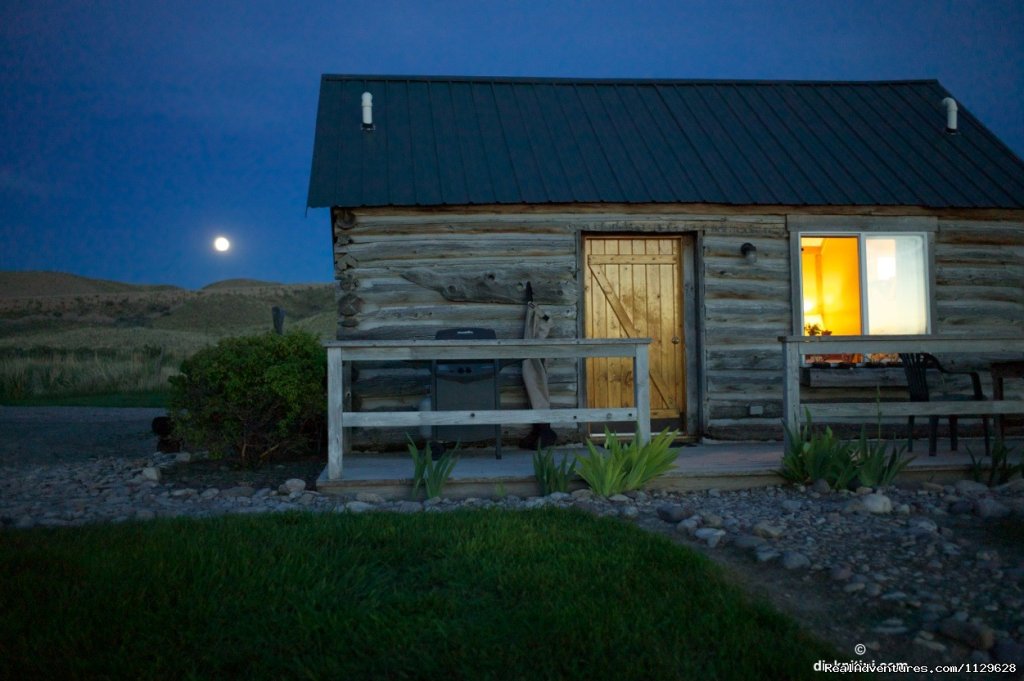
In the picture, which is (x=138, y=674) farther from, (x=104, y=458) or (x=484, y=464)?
(x=104, y=458)

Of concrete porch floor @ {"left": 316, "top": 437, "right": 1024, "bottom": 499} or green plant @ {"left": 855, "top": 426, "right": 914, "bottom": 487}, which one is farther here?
concrete porch floor @ {"left": 316, "top": 437, "right": 1024, "bottom": 499}

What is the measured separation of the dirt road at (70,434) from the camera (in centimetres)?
919

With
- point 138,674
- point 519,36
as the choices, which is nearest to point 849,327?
point 138,674

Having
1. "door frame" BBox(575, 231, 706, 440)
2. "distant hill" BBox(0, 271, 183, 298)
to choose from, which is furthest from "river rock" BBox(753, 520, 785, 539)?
"distant hill" BBox(0, 271, 183, 298)

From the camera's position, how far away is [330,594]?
3357 millimetres

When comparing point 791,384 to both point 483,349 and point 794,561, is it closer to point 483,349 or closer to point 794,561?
point 483,349

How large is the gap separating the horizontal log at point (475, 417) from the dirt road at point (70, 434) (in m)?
4.44

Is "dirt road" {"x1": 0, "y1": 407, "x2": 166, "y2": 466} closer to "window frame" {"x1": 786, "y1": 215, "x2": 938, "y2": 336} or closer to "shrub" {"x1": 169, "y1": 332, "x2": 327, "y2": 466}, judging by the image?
"shrub" {"x1": 169, "y1": 332, "x2": 327, "y2": 466}

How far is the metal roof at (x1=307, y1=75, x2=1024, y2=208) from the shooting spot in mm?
8562

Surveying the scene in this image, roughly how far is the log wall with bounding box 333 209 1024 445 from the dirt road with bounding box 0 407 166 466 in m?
3.74

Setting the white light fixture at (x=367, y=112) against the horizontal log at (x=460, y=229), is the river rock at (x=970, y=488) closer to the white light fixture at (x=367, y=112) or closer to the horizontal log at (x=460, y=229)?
the horizontal log at (x=460, y=229)

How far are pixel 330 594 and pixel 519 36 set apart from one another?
15074 cm

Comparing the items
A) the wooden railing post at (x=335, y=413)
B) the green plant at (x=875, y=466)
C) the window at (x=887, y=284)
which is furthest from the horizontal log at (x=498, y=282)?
the green plant at (x=875, y=466)

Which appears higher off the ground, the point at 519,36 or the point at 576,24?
the point at 519,36
